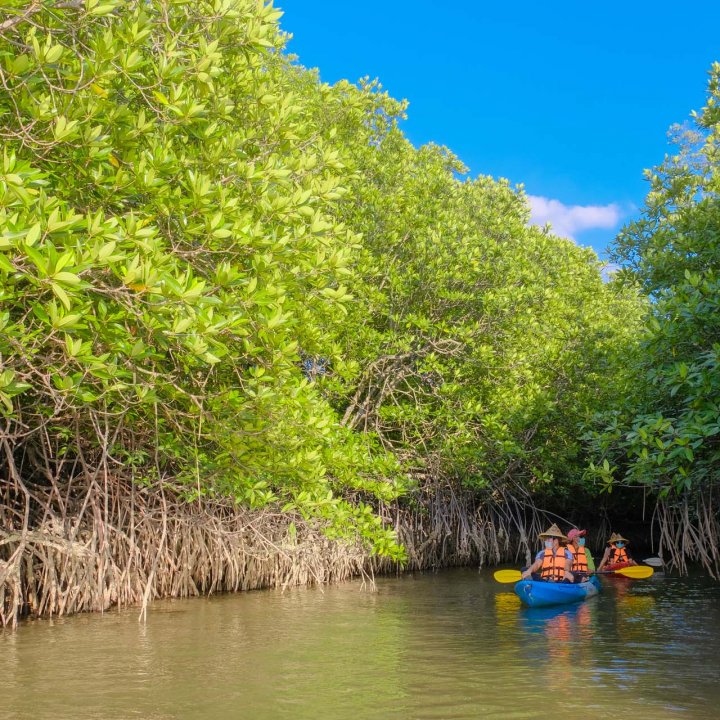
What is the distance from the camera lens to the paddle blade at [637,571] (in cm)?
1218

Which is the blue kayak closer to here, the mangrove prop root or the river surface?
the river surface

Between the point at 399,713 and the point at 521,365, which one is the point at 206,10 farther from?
the point at 521,365

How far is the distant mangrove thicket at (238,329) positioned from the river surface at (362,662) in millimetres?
884

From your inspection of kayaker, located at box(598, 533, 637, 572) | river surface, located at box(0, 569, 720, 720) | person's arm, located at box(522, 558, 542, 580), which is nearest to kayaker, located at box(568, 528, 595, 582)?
person's arm, located at box(522, 558, 542, 580)

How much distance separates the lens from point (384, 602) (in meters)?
9.48

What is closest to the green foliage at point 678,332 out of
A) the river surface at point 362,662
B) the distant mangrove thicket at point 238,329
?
the distant mangrove thicket at point 238,329

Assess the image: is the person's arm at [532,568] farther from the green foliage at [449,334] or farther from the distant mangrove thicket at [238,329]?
the green foliage at [449,334]

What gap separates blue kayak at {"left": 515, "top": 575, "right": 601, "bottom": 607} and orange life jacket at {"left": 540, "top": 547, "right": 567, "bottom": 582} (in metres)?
0.26

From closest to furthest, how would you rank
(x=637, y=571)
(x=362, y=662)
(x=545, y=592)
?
(x=362, y=662)
(x=545, y=592)
(x=637, y=571)

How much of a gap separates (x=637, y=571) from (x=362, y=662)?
25.4 ft

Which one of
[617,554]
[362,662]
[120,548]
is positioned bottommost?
[362,662]

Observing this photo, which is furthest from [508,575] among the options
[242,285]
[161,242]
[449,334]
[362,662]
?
[161,242]

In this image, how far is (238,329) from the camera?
5.14 metres

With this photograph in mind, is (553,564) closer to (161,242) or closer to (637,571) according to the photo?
(637,571)
